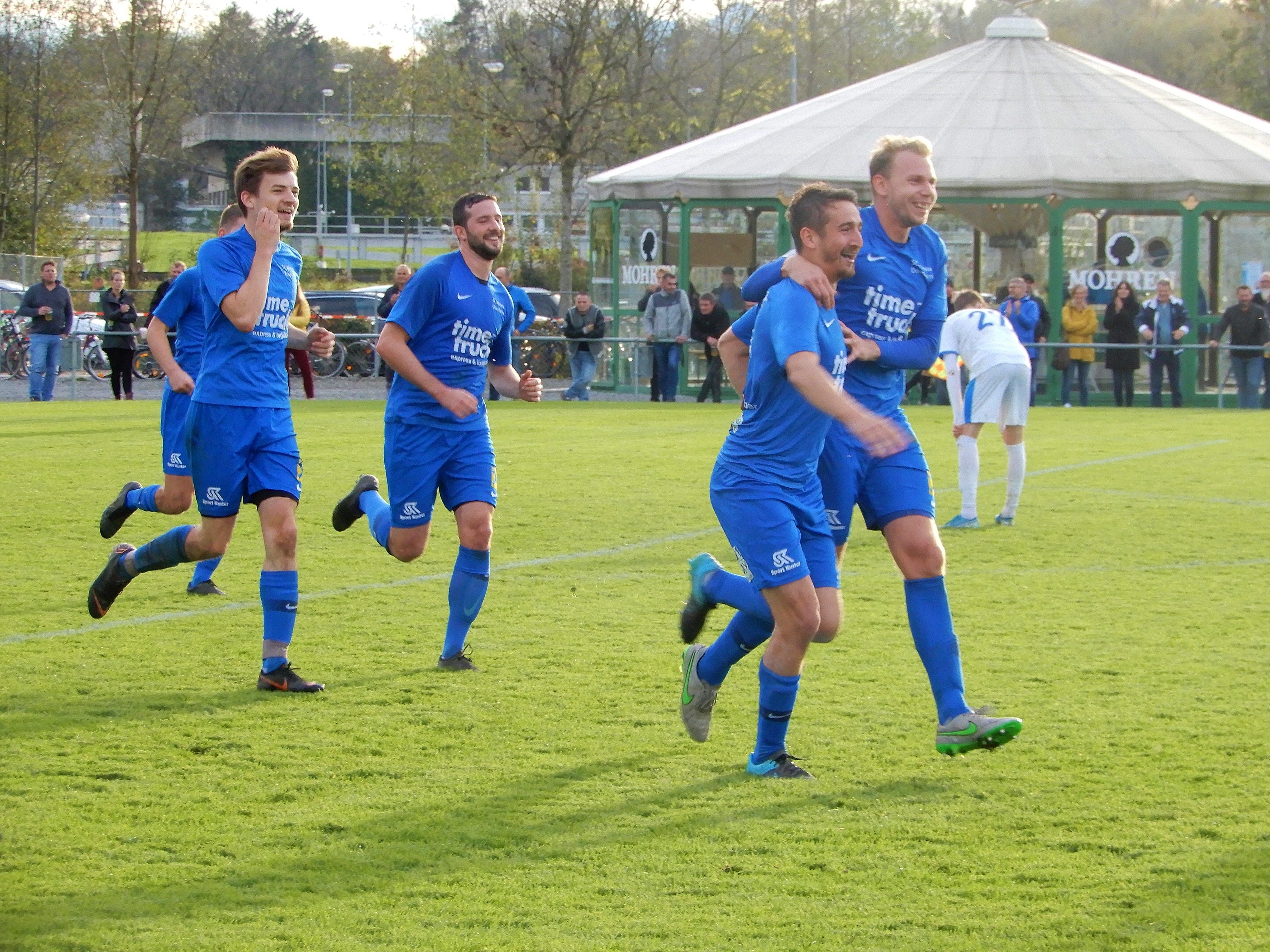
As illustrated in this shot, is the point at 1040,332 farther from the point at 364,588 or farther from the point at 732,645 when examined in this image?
the point at 732,645

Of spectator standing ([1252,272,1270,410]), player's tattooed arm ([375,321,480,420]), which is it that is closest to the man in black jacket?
spectator standing ([1252,272,1270,410])

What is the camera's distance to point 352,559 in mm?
10289

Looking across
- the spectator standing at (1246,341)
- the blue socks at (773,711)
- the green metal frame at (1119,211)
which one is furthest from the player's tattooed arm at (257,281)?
the spectator standing at (1246,341)

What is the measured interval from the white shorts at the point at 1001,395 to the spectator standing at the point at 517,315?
11.3 ft

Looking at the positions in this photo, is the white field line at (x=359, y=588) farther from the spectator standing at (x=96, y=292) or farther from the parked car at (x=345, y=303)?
the spectator standing at (x=96, y=292)

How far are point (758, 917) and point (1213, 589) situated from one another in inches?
239

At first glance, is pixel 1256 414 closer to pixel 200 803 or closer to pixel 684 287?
pixel 684 287

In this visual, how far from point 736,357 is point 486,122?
33.2 m

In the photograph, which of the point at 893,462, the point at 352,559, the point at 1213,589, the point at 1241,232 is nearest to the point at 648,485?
the point at 352,559

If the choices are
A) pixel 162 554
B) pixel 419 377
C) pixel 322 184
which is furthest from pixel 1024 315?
pixel 322 184

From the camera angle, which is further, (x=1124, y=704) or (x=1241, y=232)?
(x=1241, y=232)

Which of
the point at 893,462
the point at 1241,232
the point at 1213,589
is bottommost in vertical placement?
the point at 1213,589

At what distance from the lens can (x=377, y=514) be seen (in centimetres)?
748

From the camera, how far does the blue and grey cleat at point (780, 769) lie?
5.44m
